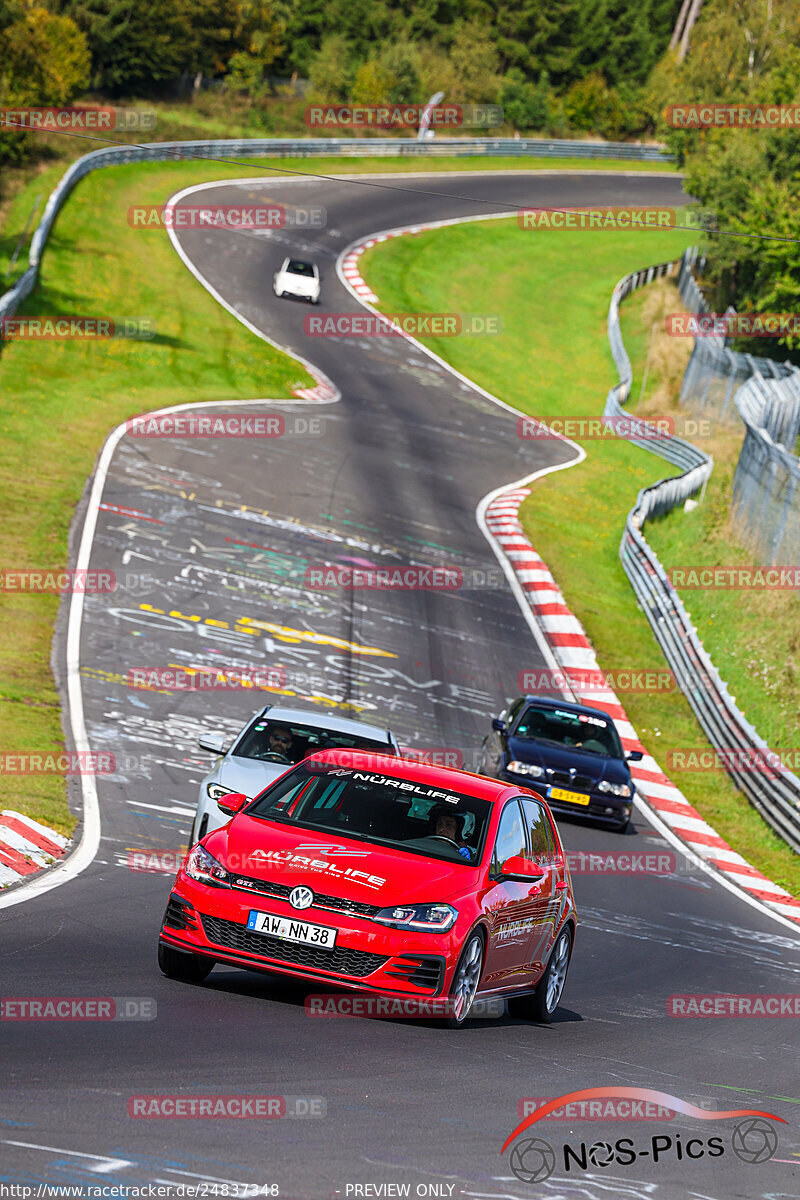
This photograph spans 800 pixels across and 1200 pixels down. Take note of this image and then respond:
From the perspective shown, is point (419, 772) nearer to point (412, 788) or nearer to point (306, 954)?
point (412, 788)

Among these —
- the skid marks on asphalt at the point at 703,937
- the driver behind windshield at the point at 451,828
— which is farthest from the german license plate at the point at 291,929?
the skid marks on asphalt at the point at 703,937

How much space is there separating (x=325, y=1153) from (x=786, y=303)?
4567cm

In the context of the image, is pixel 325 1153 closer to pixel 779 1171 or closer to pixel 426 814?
pixel 779 1171

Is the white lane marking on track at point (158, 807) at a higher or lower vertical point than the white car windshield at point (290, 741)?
lower

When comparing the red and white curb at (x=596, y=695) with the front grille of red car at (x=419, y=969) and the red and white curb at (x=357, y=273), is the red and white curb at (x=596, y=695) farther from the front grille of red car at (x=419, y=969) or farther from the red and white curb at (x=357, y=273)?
the red and white curb at (x=357, y=273)

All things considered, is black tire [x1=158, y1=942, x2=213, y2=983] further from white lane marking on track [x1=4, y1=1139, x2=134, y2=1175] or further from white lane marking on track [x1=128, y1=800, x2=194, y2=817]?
white lane marking on track [x1=128, y1=800, x2=194, y2=817]

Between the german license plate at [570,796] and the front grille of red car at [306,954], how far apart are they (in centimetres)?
1057

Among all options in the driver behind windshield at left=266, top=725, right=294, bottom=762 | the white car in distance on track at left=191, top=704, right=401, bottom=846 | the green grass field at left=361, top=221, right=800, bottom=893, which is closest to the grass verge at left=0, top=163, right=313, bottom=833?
the white car in distance on track at left=191, top=704, right=401, bottom=846

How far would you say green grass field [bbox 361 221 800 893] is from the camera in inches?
977

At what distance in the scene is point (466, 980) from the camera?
28.6ft

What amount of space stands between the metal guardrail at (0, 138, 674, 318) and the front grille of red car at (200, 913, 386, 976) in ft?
97.7

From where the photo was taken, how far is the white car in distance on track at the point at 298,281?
157 ft

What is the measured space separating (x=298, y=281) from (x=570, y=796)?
3188cm

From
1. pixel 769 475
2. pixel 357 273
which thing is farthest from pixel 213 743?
pixel 357 273
